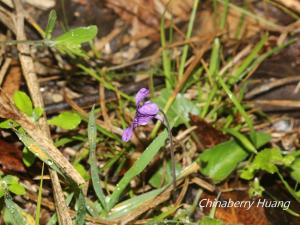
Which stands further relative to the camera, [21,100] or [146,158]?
[21,100]

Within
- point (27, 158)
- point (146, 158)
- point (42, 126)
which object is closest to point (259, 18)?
point (146, 158)

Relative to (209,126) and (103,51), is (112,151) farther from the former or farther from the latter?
(103,51)

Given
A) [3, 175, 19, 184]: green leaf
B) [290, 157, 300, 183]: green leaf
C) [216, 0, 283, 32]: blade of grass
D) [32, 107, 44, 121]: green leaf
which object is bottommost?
[290, 157, 300, 183]: green leaf

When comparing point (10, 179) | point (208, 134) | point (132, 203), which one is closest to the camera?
point (10, 179)

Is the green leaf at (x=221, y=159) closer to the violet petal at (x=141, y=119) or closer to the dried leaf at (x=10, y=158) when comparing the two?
the violet petal at (x=141, y=119)

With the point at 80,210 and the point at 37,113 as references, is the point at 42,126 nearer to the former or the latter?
the point at 37,113

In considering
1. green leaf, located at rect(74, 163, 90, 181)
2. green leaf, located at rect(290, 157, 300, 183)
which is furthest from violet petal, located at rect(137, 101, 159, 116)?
green leaf, located at rect(290, 157, 300, 183)

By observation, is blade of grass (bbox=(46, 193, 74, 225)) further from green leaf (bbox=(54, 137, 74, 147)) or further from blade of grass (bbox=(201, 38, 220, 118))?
blade of grass (bbox=(201, 38, 220, 118))

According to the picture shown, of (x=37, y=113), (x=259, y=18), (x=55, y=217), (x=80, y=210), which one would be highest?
(x=259, y=18)

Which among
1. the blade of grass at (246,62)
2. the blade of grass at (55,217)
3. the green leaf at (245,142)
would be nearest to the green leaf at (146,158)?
the blade of grass at (55,217)
